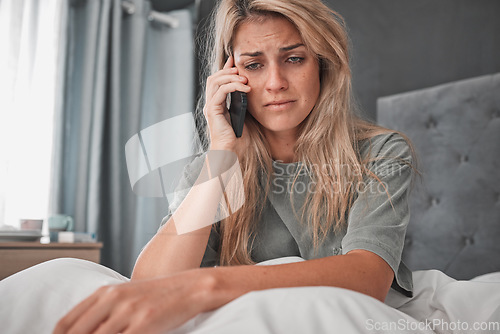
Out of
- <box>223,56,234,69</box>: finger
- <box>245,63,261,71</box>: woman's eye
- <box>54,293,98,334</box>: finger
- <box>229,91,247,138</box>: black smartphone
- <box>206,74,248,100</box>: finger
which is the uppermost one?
<box>223,56,234,69</box>: finger

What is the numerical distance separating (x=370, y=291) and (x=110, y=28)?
2644 mm

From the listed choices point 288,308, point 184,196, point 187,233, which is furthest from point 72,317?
point 184,196

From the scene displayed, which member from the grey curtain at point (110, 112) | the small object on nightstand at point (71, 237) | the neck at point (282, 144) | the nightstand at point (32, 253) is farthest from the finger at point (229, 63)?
the grey curtain at point (110, 112)

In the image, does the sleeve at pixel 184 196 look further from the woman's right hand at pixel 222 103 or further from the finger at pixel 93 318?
the finger at pixel 93 318

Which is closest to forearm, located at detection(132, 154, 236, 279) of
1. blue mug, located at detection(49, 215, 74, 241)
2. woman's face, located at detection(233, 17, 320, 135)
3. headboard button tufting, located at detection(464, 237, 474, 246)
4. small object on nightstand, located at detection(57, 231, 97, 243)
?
woman's face, located at detection(233, 17, 320, 135)

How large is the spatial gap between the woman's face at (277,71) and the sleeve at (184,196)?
0.78ft

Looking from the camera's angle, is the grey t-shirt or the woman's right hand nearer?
the grey t-shirt

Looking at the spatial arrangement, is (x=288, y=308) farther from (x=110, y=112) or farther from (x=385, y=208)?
(x=110, y=112)

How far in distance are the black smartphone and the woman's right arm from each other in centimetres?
2

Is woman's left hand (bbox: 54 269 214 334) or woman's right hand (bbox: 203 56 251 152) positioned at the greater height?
woman's right hand (bbox: 203 56 251 152)

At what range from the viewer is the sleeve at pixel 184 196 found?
127 centimetres

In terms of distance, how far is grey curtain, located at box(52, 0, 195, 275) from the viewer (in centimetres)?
273

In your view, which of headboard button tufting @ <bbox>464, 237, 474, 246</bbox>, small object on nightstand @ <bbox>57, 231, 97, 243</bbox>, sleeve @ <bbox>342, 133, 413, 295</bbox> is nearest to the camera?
sleeve @ <bbox>342, 133, 413, 295</bbox>

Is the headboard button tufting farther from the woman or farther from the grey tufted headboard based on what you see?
the woman
